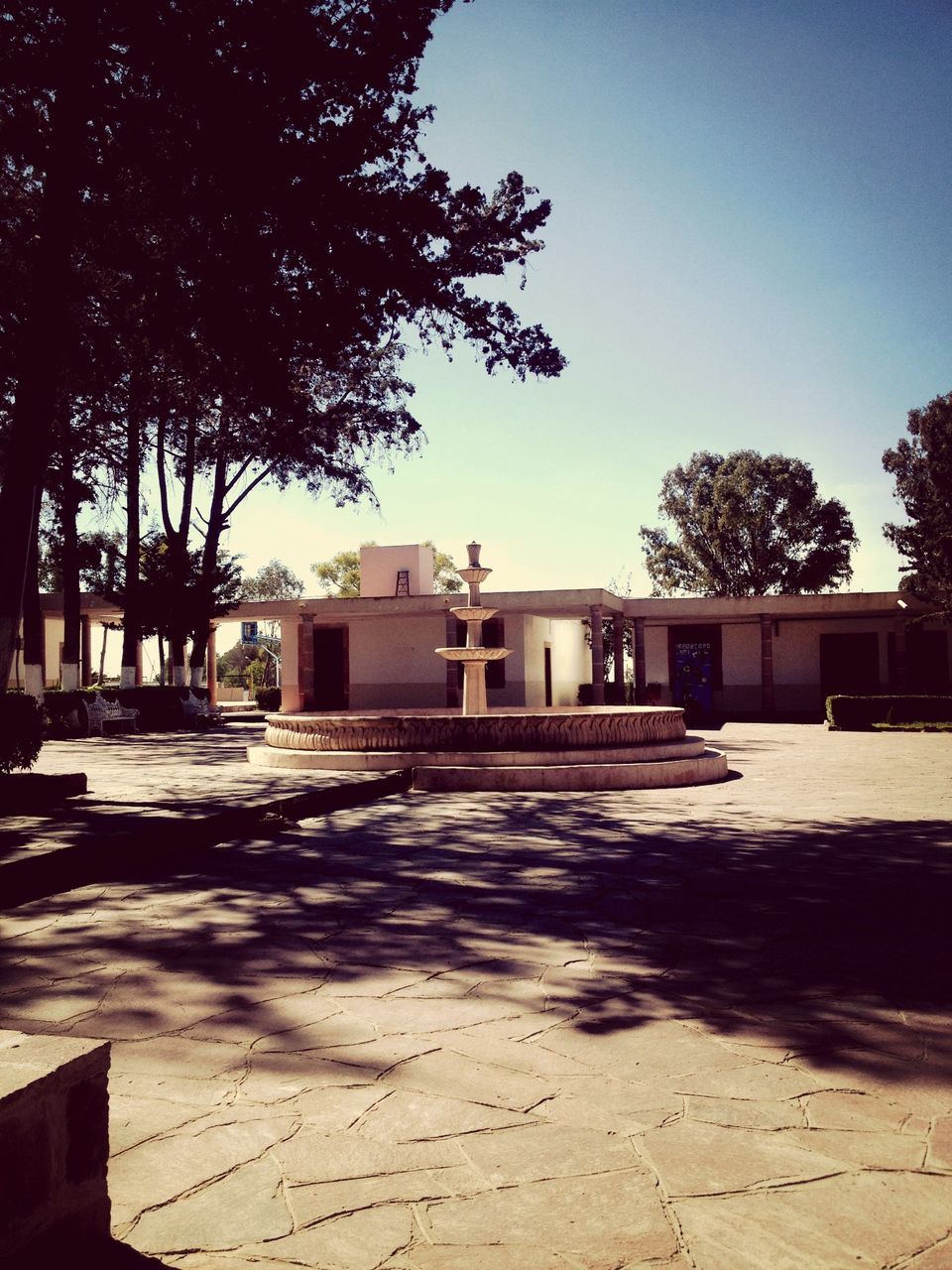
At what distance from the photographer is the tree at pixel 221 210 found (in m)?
8.93

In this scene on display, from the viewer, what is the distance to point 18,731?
9.02 metres

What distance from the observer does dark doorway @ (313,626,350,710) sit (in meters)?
28.4

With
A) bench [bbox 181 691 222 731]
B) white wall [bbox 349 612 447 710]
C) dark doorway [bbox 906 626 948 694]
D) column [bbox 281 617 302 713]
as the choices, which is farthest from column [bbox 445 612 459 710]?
dark doorway [bbox 906 626 948 694]

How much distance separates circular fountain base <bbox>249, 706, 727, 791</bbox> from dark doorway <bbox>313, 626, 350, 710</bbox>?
49.5ft

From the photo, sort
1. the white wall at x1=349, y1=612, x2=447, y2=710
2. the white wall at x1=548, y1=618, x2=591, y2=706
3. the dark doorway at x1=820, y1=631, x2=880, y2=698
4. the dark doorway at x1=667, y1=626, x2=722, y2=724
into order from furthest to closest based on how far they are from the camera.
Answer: the white wall at x1=548, y1=618, x2=591, y2=706
the dark doorway at x1=667, y1=626, x2=722, y2=724
the dark doorway at x1=820, y1=631, x2=880, y2=698
the white wall at x1=349, y1=612, x2=447, y2=710

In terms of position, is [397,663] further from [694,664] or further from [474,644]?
[474,644]

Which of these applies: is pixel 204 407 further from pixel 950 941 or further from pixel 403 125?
pixel 950 941

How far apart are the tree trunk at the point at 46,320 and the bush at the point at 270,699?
82.5 feet

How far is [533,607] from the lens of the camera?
959 inches

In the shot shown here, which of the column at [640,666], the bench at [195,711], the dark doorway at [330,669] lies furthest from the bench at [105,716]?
the column at [640,666]

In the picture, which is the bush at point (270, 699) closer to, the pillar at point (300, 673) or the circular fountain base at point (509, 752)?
the pillar at point (300, 673)

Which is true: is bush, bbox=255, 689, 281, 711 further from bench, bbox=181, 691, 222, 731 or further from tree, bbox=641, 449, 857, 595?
tree, bbox=641, 449, 857, 595

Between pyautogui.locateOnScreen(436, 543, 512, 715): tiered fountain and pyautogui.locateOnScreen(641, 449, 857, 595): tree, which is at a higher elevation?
pyautogui.locateOnScreen(641, 449, 857, 595): tree

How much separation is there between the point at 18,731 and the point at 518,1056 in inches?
294
